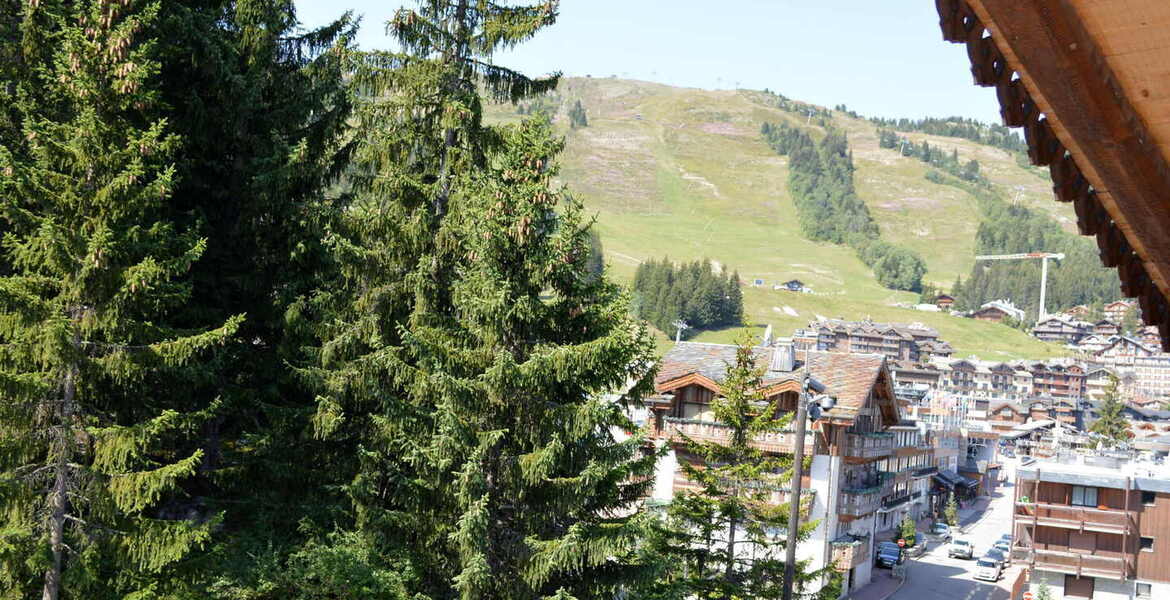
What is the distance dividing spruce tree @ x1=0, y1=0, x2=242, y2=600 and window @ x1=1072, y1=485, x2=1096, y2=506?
5156 centimetres

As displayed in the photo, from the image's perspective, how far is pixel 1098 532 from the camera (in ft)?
183

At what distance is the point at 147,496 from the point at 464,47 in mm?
12807

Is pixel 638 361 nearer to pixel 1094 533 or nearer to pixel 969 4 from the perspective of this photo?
pixel 969 4

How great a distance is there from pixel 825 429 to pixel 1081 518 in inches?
779

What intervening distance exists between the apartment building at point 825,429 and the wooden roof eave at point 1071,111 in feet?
116

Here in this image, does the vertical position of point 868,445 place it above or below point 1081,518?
above

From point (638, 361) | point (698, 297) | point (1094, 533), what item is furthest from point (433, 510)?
point (698, 297)

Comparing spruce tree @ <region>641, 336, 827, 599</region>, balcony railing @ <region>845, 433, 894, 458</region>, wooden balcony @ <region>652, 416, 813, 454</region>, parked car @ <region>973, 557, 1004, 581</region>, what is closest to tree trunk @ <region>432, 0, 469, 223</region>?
spruce tree @ <region>641, 336, 827, 599</region>

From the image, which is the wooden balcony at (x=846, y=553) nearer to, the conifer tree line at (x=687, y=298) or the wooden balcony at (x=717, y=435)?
the wooden balcony at (x=717, y=435)

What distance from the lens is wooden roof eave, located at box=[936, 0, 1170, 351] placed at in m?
4.52

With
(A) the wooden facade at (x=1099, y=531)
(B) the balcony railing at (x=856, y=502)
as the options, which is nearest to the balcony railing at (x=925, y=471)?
(A) the wooden facade at (x=1099, y=531)

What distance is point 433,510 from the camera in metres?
21.1

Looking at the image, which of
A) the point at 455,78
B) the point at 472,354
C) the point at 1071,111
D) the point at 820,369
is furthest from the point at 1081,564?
the point at 1071,111

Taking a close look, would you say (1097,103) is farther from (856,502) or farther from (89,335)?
(856,502)
